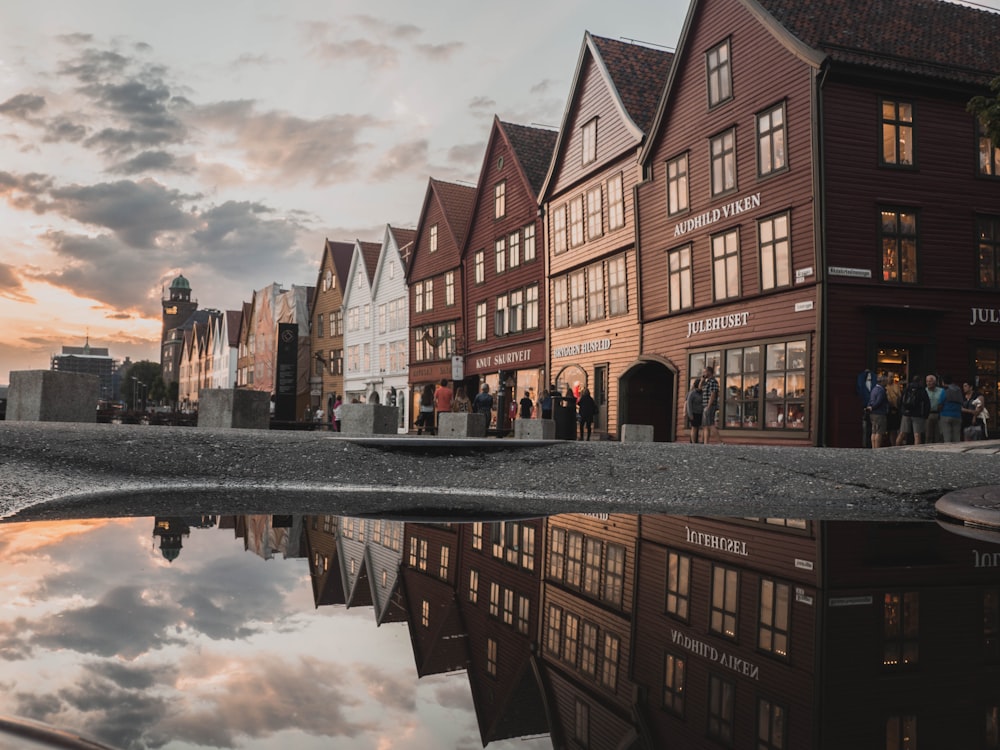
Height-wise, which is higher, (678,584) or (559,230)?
(559,230)

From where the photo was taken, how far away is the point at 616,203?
28625mm

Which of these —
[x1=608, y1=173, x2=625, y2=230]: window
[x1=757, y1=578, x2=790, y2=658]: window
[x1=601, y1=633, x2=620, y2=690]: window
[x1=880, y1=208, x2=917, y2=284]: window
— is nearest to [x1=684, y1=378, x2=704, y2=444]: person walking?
[x1=880, y1=208, x2=917, y2=284]: window

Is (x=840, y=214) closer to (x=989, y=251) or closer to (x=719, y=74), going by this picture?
(x=989, y=251)

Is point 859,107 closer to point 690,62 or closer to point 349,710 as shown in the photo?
point 690,62

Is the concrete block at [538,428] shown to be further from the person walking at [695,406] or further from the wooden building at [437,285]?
→ the wooden building at [437,285]

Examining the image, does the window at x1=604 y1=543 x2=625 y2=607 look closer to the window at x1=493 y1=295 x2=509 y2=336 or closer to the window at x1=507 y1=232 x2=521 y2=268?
the window at x1=507 y1=232 x2=521 y2=268

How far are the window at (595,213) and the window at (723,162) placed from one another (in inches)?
236

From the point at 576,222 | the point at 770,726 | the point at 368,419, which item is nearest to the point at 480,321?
the point at 576,222

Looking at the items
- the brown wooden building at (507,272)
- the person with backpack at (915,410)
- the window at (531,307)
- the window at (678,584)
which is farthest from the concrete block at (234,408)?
the window at (531,307)

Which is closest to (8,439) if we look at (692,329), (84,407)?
(84,407)

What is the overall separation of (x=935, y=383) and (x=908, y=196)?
15.0 ft

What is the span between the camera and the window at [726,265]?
74.5 feet

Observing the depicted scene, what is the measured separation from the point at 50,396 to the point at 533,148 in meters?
24.6

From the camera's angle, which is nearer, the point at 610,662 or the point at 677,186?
the point at 610,662
